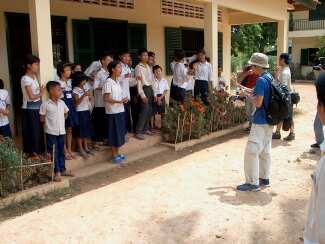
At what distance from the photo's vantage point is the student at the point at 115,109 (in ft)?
18.8

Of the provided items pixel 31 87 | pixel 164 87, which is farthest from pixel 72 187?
pixel 164 87

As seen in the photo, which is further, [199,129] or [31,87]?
[199,129]

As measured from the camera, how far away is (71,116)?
559 centimetres

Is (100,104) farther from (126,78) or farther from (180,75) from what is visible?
(180,75)

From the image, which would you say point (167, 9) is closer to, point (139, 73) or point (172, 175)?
point (139, 73)

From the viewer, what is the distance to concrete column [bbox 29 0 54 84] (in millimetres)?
4847

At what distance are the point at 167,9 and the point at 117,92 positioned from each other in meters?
4.82

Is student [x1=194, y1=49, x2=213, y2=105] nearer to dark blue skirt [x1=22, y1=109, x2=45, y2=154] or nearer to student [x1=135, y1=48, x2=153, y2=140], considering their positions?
student [x1=135, y1=48, x2=153, y2=140]

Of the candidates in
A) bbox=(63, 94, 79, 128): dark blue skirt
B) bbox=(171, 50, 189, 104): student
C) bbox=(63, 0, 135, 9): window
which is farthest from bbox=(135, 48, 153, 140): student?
bbox=(63, 0, 135, 9): window

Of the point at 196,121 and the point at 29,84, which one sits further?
the point at 196,121

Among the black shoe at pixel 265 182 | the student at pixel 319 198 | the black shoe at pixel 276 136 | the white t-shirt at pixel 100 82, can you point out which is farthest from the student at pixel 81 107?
the student at pixel 319 198

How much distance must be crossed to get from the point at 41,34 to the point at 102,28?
135 inches

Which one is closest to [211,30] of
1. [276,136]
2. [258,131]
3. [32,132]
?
[276,136]

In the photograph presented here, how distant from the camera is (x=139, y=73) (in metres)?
6.79
